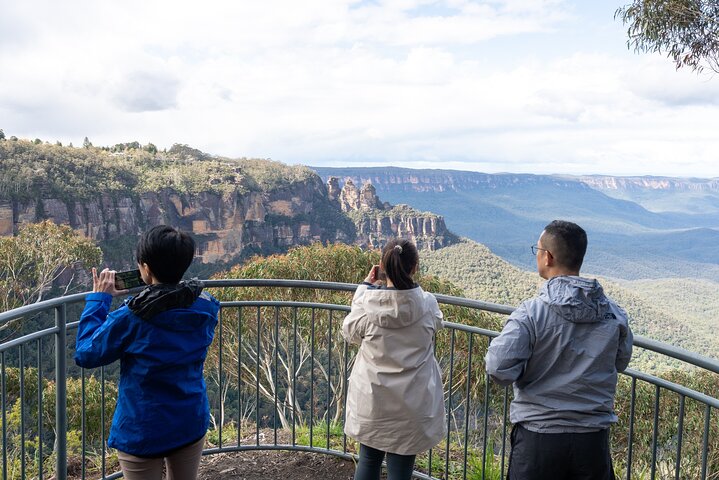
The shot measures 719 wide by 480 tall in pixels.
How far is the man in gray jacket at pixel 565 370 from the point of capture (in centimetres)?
190

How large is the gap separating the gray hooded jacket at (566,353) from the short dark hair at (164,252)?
102cm

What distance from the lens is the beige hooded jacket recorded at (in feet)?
7.48

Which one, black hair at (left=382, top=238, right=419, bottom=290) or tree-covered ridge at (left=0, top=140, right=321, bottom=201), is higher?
tree-covered ridge at (left=0, top=140, right=321, bottom=201)

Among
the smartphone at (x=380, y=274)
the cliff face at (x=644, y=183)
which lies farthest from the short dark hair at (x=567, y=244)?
the cliff face at (x=644, y=183)

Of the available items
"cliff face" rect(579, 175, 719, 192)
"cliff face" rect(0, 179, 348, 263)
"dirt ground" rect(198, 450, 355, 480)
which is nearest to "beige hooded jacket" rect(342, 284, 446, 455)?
"dirt ground" rect(198, 450, 355, 480)

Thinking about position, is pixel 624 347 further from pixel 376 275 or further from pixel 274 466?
pixel 274 466

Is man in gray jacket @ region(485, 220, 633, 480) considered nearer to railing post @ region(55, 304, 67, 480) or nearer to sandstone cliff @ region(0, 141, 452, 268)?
railing post @ region(55, 304, 67, 480)

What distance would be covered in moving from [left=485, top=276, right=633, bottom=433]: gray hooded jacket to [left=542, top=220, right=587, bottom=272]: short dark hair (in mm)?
79

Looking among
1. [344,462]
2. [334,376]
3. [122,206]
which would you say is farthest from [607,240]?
[344,462]

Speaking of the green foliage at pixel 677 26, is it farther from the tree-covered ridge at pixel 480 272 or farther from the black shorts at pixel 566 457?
the tree-covered ridge at pixel 480 272

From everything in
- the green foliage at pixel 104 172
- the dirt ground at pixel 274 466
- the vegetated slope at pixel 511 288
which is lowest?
the vegetated slope at pixel 511 288

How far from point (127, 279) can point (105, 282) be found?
73mm

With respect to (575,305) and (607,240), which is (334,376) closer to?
(575,305)

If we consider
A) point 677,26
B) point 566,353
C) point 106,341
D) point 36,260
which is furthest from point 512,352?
point 36,260
